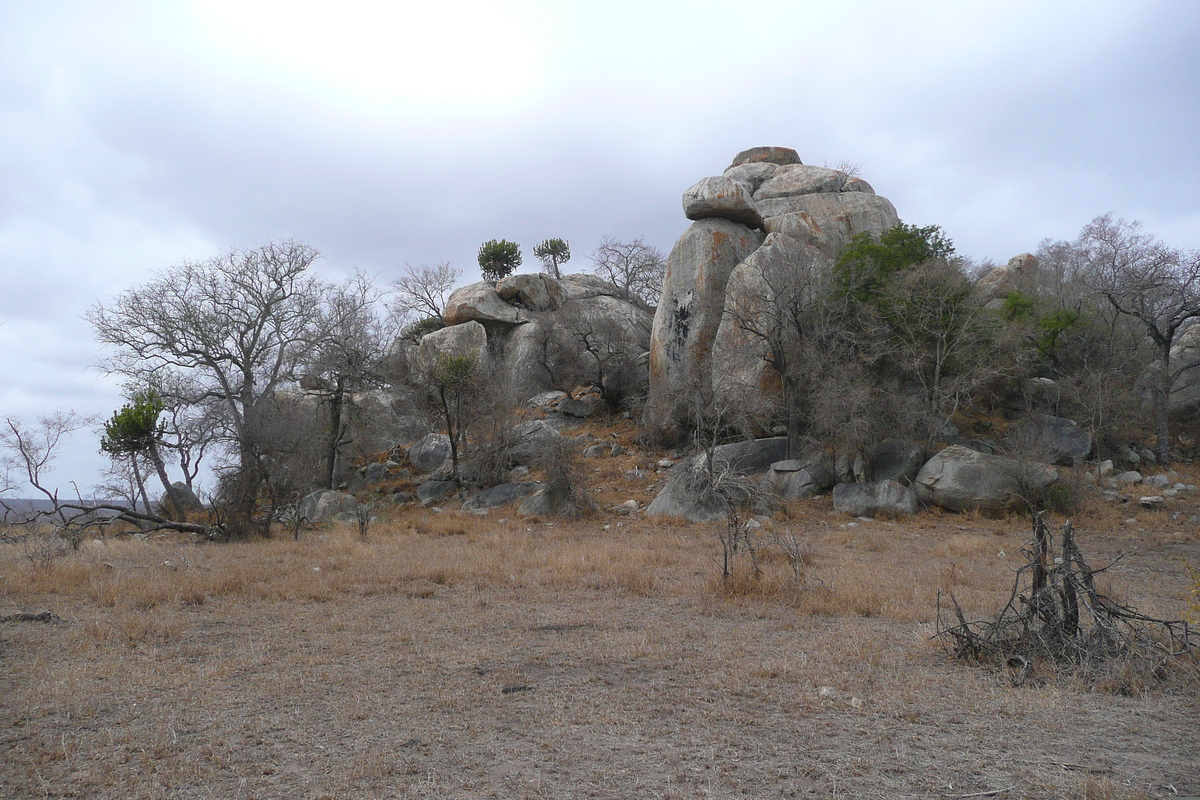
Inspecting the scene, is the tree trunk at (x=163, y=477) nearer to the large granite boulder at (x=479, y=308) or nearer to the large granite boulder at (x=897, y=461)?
the large granite boulder at (x=479, y=308)

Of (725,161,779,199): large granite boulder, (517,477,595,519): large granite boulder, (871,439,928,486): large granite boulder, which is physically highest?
(725,161,779,199): large granite boulder

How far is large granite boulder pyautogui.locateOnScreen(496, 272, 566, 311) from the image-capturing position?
3397 cm

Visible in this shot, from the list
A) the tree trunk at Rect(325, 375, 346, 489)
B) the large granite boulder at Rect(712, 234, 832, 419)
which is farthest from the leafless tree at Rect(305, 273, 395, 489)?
the large granite boulder at Rect(712, 234, 832, 419)

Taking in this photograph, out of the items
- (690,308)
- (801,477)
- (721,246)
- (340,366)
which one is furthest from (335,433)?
(801,477)

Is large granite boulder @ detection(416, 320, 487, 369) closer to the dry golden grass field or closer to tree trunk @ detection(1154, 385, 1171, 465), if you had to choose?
the dry golden grass field

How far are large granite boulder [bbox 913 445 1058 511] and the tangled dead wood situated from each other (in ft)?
36.1

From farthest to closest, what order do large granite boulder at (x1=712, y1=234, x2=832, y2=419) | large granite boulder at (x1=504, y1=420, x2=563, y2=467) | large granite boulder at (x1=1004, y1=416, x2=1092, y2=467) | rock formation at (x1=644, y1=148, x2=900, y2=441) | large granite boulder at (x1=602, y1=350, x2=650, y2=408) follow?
1. large granite boulder at (x1=602, y1=350, x2=650, y2=408)
2. rock formation at (x1=644, y1=148, x2=900, y2=441)
3. large granite boulder at (x1=504, y1=420, x2=563, y2=467)
4. large granite boulder at (x1=712, y1=234, x2=832, y2=419)
5. large granite boulder at (x1=1004, y1=416, x2=1092, y2=467)

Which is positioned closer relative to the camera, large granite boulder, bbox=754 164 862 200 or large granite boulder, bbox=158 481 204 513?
large granite boulder, bbox=158 481 204 513

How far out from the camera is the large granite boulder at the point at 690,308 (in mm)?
23688

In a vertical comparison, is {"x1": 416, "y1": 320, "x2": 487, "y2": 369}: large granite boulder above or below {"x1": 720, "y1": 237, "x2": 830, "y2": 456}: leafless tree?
above

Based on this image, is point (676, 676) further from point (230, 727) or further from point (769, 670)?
point (230, 727)

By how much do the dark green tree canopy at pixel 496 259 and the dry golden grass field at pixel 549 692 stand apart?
30.4m

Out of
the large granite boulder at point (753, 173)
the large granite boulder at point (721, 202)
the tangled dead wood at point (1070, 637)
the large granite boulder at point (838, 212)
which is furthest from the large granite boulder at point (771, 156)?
the tangled dead wood at point (1070, 637)

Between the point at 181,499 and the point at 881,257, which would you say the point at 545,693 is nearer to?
the point at 881,257
